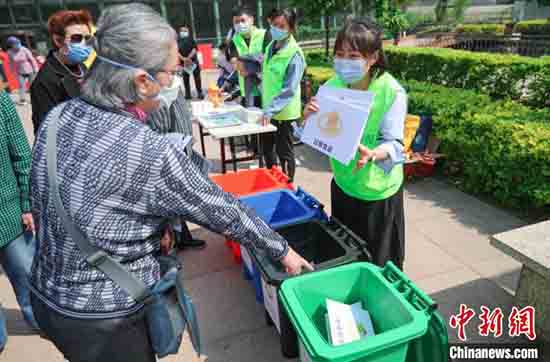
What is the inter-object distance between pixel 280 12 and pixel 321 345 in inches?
138

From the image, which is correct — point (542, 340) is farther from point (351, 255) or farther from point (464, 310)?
point (351, 255)

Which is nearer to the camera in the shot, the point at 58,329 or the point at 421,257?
the point at 58,329

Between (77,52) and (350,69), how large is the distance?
1820 millimetres

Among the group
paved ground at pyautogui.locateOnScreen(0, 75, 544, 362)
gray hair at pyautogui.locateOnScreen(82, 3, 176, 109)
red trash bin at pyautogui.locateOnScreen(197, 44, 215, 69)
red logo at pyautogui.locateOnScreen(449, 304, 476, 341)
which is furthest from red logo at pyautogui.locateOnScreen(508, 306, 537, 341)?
red trash bin at pyautogui.locateOnScreen(197, 44, 215, 69)

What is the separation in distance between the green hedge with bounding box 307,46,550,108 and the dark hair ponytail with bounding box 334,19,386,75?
92.6 inches

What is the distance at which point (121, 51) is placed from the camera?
107cm

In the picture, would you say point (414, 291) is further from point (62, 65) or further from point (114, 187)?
point (62, 65)

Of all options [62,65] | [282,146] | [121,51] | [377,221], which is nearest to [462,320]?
[377,221]

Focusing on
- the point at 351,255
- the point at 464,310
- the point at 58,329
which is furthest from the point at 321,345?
the point at 464,310

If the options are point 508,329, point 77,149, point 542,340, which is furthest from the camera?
point 508,329

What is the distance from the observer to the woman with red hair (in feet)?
8.29

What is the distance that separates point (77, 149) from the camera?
1.08 meters

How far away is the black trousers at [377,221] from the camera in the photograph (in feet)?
7.23

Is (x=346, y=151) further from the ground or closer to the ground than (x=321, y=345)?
further from the ground
